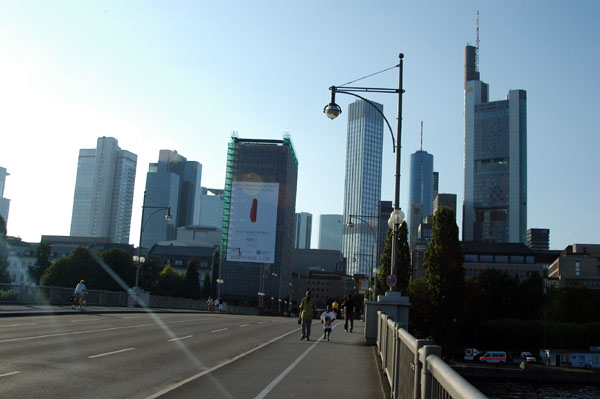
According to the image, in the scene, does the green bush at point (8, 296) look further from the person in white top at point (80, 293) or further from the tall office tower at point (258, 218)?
the tall office tower at point (258, 218)

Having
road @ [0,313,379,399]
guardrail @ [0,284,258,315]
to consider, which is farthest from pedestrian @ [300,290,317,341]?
guardrail @ [0,284,258,315]

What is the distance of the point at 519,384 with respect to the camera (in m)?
77.8

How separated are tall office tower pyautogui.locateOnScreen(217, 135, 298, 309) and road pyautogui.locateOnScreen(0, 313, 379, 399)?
88.0 metres

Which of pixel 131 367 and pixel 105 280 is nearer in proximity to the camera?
pixel 131 367

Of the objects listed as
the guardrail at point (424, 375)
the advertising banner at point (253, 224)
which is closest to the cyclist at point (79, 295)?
the guardrail at point (424, 375)

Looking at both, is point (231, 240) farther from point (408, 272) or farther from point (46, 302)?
point (46, 302)

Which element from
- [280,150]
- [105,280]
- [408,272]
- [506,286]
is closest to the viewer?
[408,272]

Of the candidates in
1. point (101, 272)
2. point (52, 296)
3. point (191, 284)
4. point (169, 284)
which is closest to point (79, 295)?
point (52, 296)

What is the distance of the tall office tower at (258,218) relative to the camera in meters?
123

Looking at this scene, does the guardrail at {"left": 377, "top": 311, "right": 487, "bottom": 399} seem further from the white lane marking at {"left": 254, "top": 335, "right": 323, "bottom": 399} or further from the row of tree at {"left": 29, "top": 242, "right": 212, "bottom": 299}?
the row of tree at {"left": 29, "top": 242, "right": 212, "bottom": 299}

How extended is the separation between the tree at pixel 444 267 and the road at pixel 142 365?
40.5 meters

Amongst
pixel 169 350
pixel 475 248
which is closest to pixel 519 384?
pixel 169 350

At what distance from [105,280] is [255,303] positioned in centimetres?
6012

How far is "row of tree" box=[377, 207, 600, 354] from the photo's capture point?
5816cm
